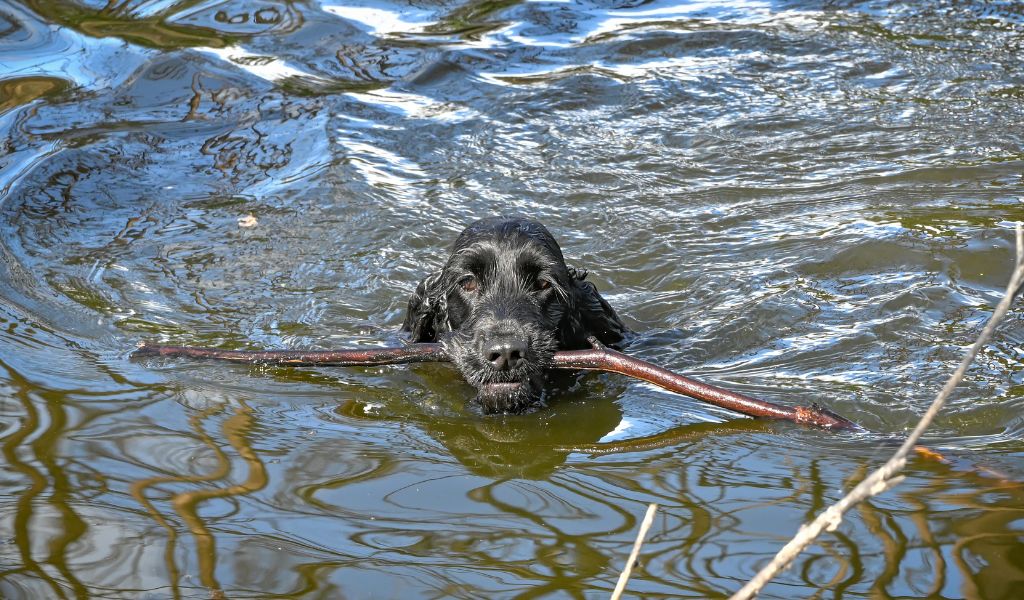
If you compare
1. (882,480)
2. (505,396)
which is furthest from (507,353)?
(882,480)

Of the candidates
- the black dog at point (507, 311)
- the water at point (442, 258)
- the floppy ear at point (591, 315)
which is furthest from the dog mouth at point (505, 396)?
the floppy ear at point (591, 315)

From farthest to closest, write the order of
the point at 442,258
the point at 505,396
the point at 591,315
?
the point at 442,258 → the point at 591,315 → the point at 505,396

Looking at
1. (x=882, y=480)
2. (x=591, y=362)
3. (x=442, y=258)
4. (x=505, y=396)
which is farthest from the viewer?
(x=442, y=258)

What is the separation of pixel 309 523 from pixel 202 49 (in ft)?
29.0

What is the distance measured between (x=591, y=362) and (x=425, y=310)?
55.3 inches

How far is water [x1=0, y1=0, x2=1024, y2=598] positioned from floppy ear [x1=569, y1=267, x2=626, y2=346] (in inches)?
11.5

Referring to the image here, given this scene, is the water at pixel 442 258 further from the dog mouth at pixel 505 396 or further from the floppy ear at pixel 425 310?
the floppy ear at pixel 425 310

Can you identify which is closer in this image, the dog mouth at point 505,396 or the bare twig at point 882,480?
the bare twig at point 882,480

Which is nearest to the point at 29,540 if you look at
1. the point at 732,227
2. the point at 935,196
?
the point at 732,227

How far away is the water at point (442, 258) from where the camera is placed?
3.75 meters

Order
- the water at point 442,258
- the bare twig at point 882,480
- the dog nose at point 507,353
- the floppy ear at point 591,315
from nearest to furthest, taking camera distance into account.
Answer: the bare twig at point 882,480 → the water at point 442,258 → the dog nose at point 507,353 → the floppy ear at point 591,315

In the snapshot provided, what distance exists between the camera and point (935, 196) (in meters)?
8.26

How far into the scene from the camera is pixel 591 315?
20.6 feet

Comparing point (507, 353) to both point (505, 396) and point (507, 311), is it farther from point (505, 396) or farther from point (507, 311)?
point (507, 311)
